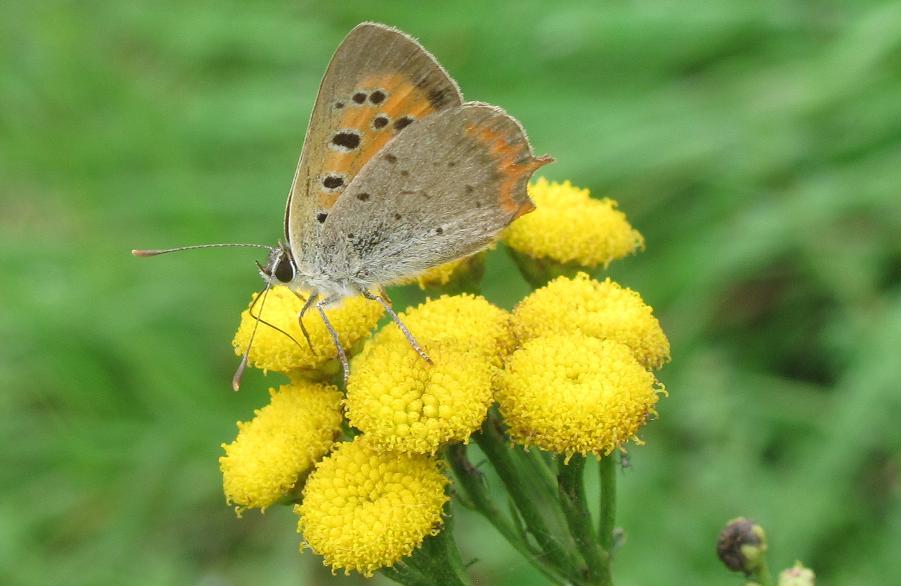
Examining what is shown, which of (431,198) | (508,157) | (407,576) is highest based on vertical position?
(508,157)

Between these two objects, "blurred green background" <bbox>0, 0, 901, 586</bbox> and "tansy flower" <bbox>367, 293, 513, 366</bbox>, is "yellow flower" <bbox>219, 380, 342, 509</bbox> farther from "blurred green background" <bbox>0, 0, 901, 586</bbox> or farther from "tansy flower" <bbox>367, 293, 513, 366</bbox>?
"blurred green background" <bbox>0, 0, 901, 586</bbox>

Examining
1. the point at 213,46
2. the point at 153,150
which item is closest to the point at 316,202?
the point at 153,150

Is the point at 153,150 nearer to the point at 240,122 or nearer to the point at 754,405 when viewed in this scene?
the point at 240,122

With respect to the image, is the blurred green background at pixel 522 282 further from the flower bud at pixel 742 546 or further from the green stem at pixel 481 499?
the green stem at pixel 481 499

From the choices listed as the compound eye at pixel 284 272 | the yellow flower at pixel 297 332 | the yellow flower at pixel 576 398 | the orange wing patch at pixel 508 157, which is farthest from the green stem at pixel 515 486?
the compound eye at pixel 284 272

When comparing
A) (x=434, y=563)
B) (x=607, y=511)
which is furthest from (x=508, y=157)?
(x=434, y=563)

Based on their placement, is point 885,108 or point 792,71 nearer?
point 885,108

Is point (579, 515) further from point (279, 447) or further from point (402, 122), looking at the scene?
point (402, 122)
